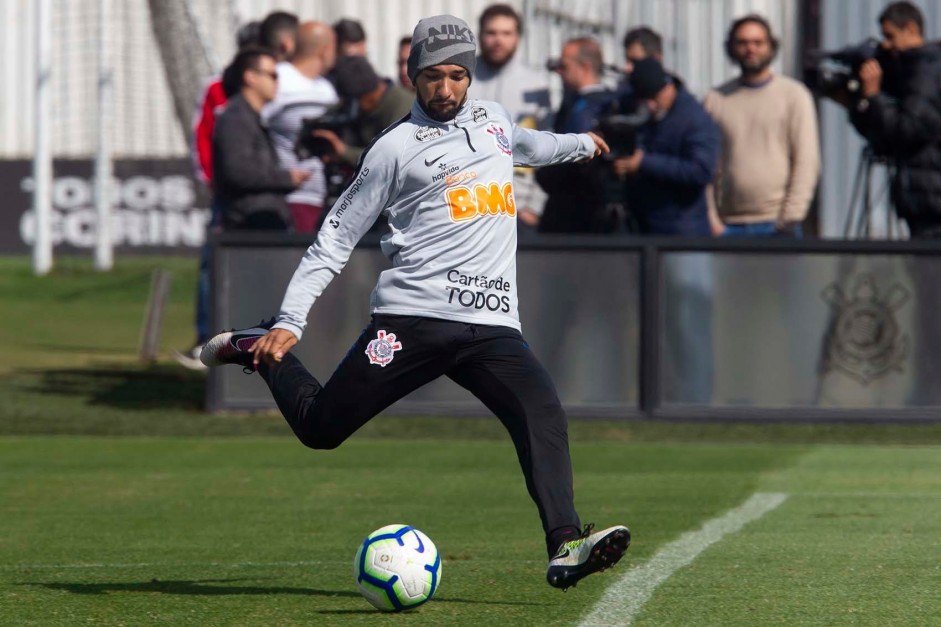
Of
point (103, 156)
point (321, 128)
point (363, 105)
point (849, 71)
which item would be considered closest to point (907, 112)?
point (849, 71)

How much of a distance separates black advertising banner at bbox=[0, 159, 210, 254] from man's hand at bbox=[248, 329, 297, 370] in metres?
18.1

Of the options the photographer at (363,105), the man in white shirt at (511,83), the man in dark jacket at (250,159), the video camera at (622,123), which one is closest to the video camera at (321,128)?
the photographer at (363,105)

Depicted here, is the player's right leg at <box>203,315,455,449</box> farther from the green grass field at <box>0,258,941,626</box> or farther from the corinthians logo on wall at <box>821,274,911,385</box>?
the corinthians logo on wall at <box>821,274,911,385</box>

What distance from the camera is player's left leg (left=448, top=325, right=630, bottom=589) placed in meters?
5.63

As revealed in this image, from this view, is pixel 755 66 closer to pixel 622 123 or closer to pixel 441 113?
pixel 622 123

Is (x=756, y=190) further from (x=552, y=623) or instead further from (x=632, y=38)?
(x=552, y=623)

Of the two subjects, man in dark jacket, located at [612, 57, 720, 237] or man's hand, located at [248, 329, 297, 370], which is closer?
man's hand, located at [248, 329, 297, 370]

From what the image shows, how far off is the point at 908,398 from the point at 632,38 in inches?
134

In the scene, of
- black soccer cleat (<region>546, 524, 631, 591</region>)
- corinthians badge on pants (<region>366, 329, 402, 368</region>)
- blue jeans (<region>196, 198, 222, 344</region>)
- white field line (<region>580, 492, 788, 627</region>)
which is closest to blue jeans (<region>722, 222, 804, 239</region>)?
Result: white field line (<region>580, 492, 788, 627</region>)

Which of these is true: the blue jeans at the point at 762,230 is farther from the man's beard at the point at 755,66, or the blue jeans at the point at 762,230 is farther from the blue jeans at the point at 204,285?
the blue jeans at the point at 204,285

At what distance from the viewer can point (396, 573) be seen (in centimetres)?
561

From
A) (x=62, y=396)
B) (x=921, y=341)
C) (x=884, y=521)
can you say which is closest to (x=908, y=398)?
(x=921, y=341)

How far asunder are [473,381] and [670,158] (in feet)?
20.4

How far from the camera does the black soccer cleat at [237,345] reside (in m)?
6.16
